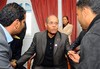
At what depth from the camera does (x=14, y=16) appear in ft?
6.25

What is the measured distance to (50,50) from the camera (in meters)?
3.17

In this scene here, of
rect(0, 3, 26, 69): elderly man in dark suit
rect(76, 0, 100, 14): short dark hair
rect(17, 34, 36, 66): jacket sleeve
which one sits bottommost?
rect(17, 34, 36, 66): jacket sleeve

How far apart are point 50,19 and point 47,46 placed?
368 millimetres

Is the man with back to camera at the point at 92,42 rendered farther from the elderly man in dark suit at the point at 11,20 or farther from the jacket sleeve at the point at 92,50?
the elderly man in dark suit at the point at 11,20

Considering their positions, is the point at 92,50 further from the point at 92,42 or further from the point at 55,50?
the point at 55,50

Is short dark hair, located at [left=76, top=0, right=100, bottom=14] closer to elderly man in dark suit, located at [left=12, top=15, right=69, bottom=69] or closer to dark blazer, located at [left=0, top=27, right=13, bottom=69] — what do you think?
dark blazer, located at [left=0, top=27, right=13, bottom=69]

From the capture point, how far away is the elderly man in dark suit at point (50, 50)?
10.3 feet

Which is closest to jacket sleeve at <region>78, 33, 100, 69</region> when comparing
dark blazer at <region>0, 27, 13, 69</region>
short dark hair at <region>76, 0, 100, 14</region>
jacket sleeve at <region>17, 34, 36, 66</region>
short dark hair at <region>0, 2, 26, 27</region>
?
short dark hair at <region>76, 0, 100, 14</region>

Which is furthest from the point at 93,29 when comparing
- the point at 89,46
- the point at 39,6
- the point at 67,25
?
the point at 39,6

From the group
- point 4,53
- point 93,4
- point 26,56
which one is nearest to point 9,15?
point 4,53

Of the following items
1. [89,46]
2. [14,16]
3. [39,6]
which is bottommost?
[39,6]

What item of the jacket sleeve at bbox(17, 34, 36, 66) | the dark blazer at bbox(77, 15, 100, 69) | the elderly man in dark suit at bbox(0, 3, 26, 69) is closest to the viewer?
the dark blazer at bbox(77, 15, 100, 69)

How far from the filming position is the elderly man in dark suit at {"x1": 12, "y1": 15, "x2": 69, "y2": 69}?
10.3ft

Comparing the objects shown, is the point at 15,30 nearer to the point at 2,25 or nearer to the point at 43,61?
the point at 2,25
